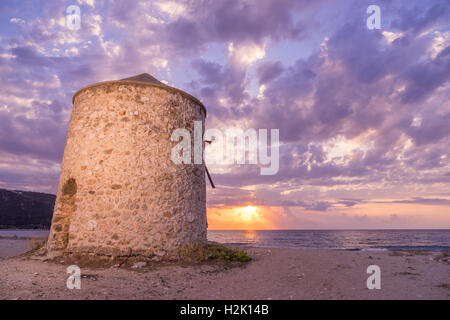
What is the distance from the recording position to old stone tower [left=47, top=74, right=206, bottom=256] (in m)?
7.46

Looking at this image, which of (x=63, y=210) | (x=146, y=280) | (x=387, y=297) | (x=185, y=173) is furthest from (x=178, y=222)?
(x=387, y=297)

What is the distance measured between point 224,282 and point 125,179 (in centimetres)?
396

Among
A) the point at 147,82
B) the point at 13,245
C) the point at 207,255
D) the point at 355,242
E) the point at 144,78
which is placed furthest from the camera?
the point at 355,242

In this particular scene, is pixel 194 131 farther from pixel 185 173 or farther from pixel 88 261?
pixel 88 261

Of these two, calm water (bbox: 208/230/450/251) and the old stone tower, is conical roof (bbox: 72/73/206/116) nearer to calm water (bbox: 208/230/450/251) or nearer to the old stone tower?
the old stone tower

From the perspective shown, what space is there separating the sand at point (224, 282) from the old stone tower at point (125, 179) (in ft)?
2.79

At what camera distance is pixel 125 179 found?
25.1ft

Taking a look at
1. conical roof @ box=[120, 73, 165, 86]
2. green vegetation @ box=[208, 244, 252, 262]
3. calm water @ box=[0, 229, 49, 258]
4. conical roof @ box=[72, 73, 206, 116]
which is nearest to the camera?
green vegetation @ box=[208, 244, 252, 262]

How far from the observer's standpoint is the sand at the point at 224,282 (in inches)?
188

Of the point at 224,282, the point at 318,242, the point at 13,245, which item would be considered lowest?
the point at 318,242

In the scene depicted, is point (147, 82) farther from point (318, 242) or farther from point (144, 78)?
point (318, 242)

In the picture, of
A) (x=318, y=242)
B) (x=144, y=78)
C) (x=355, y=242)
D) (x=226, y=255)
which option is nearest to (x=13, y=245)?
(x=144, y=78)

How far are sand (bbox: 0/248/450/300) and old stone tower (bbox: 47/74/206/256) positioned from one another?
0.85 metres

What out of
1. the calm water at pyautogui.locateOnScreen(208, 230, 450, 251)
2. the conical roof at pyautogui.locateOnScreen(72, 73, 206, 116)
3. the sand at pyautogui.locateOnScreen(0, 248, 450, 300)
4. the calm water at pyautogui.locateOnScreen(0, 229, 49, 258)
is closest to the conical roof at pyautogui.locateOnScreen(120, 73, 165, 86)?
the conical roof at pyautogui.locateOnScreen(72, 73, 206, 116)
